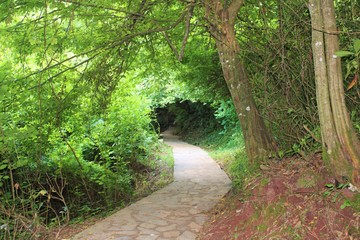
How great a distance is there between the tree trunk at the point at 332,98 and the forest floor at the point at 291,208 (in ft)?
0.81

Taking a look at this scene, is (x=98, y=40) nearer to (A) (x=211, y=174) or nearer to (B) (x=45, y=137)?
(B) (x=45, y=137)

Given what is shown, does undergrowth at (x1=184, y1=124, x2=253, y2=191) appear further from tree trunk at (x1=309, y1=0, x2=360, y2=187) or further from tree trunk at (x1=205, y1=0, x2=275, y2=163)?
tree trunk at (x1=309, y1=0, x2=360, y2=187)

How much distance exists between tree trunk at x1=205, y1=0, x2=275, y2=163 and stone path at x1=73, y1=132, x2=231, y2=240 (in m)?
1.54

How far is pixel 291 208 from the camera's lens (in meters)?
3.91

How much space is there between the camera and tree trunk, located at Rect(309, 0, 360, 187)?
12.0 feet

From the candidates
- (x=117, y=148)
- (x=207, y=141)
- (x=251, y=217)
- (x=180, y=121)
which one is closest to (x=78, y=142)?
(x=117, y=148)

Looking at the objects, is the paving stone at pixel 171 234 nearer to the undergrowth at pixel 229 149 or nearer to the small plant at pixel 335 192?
the undergrowth at pixel 229 149

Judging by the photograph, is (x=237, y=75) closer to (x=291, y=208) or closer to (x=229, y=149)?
(x=291, y=208)

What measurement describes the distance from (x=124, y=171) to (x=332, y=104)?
22.2 feet

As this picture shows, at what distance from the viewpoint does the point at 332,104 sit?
12.1 ft

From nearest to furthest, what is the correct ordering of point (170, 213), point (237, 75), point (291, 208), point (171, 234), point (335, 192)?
point (335, 192)
point (291, 208)
point (171, 234)
point (237, 75)
point (170, 213)

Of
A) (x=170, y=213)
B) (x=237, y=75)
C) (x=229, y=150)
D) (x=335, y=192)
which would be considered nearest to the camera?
(x=335, y=192)

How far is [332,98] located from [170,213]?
11.5 feet

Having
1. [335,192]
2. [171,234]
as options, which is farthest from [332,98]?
[171,234]
